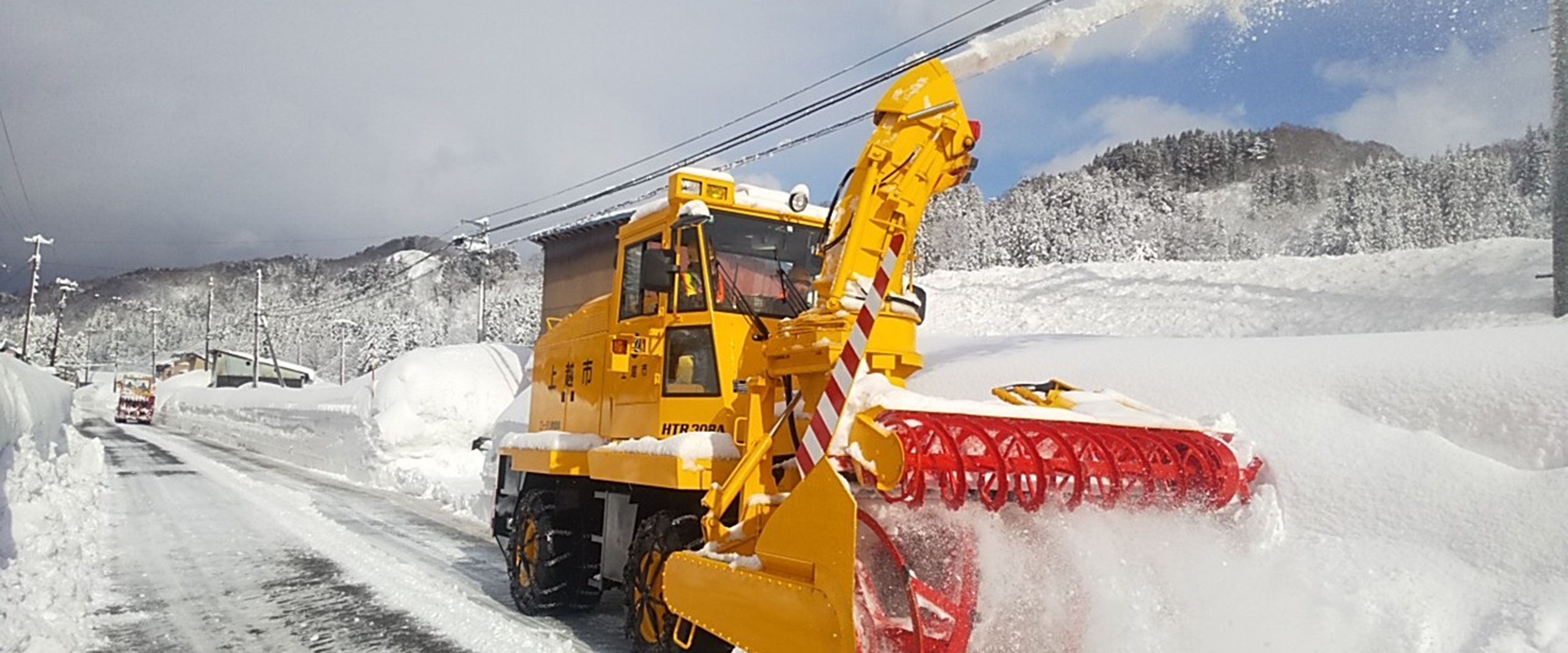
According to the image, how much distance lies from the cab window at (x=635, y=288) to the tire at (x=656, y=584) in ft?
4.86

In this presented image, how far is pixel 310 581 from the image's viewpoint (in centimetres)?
886

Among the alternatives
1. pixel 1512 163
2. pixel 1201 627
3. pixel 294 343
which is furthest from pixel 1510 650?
pixel 294 343

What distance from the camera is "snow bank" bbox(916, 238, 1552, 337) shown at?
13469 millimetres

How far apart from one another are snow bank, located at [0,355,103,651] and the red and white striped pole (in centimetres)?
523

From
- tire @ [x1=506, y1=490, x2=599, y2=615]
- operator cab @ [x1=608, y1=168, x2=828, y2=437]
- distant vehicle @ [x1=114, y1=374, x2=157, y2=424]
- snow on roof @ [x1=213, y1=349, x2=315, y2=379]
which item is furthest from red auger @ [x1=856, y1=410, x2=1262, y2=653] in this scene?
snow on roof @ [x1=213, y1=349, x2=315, y2=379]

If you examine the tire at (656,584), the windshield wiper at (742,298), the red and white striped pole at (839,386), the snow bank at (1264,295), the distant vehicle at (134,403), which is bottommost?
the distant vehicle at (134,403)

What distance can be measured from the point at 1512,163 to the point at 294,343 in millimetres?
129787

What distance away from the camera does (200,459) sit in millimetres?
24656

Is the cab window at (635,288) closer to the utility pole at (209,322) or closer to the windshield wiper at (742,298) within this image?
the windshield wiper at (742,298)

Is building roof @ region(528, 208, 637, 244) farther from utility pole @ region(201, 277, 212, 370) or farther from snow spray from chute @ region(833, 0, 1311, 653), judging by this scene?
utility pole @ region(201, 277, 212, 370)

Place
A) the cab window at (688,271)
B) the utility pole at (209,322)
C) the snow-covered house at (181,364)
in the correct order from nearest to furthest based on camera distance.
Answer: the cab window at (688,271) < the utility pole at (209,322) < the snow-covered house at (181,364)

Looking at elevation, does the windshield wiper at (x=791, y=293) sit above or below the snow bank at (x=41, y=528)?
above

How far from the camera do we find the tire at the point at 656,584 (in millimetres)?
5570

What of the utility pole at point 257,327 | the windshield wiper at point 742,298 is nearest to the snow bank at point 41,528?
the windshield wiper at point 742,298
